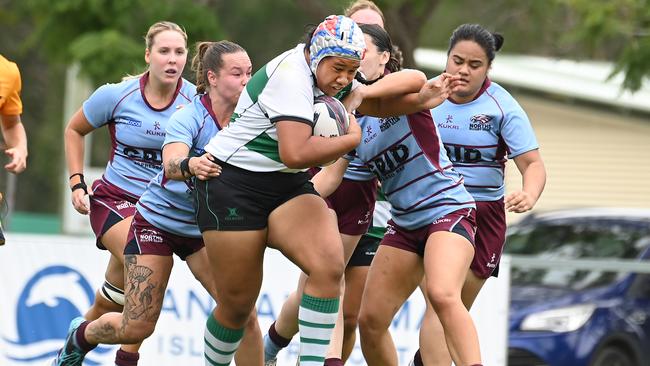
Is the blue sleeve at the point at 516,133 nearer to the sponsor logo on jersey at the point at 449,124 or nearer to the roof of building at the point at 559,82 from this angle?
the sponsor logo on jersey at the point at 449,124

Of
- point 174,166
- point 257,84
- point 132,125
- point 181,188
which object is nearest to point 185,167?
point 174,166

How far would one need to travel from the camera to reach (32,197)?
39844 millimetres

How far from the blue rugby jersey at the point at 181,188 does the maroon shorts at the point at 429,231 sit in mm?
1135

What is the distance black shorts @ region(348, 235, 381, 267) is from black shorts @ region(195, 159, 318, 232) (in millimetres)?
1847

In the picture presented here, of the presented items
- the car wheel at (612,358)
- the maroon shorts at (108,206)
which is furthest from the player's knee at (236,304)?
the car wheel at (612,358)

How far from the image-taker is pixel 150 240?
7188 millimetres

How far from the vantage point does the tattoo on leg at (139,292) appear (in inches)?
281

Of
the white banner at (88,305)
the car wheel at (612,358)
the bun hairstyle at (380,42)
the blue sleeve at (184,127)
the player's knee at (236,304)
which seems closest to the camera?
the player's knee at (236,304)

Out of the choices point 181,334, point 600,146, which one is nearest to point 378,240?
point 181,334

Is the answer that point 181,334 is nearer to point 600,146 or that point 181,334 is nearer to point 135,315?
point 135,315

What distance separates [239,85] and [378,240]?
1848mm

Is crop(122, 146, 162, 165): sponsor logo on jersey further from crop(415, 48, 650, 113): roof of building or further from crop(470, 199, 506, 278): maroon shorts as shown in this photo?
crop(415, 48, 650, 113): roof of building

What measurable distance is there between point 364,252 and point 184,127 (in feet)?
5.88

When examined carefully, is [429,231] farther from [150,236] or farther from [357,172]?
[150,236]
